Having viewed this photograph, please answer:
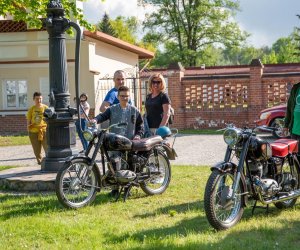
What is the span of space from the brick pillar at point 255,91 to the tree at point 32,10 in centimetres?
730

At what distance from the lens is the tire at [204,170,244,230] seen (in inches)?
221

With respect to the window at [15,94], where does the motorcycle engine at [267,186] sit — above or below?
below

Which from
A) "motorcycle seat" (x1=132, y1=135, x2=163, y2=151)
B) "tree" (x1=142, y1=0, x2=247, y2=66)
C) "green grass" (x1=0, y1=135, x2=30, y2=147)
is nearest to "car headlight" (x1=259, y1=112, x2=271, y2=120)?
"green grass" (x1=0, y1=135, x2=30, y2=147)

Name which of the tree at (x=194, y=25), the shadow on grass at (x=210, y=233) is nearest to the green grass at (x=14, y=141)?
the shadow on grass at (x=210, y=233)

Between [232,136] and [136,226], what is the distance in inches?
57.3

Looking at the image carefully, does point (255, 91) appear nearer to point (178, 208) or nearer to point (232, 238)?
point (178, 208)

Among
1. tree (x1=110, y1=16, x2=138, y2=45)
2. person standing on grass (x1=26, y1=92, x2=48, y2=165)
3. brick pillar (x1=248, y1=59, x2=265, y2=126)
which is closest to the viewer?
person standing on grass (x1=26, y1=92, x2=48, y2=165)

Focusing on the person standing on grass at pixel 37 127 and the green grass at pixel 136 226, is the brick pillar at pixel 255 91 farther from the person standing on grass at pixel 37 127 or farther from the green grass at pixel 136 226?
the green grass at pixel 136 226

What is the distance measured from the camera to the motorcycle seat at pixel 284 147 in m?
6.43

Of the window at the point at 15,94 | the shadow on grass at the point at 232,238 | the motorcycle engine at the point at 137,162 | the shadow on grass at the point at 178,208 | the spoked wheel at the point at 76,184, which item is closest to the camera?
the shadow on grass at the point at 232,238

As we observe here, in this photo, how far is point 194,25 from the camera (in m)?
50.6

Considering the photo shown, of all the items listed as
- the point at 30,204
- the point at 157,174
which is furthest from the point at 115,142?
the point at 30,204

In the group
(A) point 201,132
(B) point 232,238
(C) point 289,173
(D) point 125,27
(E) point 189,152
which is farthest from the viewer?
(D) point 125,27

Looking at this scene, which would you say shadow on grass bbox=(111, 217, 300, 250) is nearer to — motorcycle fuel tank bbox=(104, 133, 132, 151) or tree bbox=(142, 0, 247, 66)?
motorcycle fuel tank bbox=(104, 133, 132, 151)
